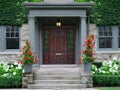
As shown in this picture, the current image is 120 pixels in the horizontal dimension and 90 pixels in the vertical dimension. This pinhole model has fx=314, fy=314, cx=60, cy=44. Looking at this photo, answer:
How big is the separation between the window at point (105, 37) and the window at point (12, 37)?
5.82m

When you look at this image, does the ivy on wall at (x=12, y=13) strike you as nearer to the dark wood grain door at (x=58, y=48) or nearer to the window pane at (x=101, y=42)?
the dark wood grain door at (x=58, y=48)

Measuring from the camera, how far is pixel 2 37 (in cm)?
2186

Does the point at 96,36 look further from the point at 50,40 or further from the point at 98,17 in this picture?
the point at 50,40

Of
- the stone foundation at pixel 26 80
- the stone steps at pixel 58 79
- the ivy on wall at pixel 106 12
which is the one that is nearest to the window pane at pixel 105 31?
the ivy on wall at pixel 106 12

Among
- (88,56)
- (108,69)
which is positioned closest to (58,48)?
(108,69)

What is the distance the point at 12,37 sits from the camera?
72.1 ft

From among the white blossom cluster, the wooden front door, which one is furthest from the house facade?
the white blossom cluster

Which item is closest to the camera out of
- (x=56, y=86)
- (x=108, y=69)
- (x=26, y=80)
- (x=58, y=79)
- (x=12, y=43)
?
(x=56, y=86)

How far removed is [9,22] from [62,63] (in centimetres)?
463

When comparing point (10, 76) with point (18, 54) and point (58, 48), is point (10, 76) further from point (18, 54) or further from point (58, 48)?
point (58, 48)

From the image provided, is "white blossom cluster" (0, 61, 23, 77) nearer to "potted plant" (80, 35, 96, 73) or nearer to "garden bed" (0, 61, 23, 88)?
"garden bed" (0, 61, 23, 88)

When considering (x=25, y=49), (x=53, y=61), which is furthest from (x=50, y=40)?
(x=25, y=49)

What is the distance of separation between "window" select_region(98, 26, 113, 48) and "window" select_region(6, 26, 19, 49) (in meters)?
5.82

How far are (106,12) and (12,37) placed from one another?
6773 millimetres
